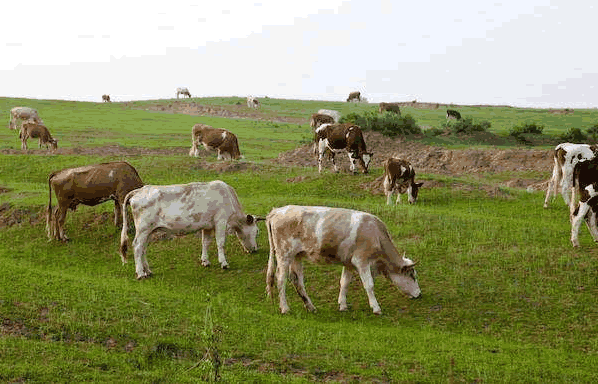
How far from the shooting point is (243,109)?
67438mm

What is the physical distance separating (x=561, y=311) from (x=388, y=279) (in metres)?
3.44

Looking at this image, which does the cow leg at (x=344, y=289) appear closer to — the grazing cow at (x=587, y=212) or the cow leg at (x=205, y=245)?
the cow leg at (x=205, y=245)

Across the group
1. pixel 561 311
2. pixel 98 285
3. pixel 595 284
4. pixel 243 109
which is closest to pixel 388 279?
pixel 561 311

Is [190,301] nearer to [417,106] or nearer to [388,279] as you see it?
[388,279]

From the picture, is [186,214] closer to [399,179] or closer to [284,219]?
[284,219]

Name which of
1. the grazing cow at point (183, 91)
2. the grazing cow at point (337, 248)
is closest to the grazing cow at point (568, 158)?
the grazing cow at point (337, 248)

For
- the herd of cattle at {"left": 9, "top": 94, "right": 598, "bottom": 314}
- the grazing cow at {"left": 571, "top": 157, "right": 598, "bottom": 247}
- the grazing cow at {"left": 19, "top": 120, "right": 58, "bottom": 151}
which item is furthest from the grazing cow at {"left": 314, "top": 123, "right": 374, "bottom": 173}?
the grazing cow at {"left": 19, "top": 120, "right": 58, "bottom": 151}

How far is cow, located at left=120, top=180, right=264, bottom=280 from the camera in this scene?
17.1 metres

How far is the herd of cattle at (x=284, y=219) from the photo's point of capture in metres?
13.9

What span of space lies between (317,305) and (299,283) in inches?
34.4

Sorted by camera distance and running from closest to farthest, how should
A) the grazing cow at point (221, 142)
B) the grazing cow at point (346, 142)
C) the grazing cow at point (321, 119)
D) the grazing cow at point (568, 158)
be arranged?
1. the grazing cow at point (568, 158)
2. the grazing cow at point (346, 142)
3. the grazing cow at point (221, 142)
4. the grazing cow at point (321, 119)

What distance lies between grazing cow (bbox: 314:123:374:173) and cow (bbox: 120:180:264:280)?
1059cm

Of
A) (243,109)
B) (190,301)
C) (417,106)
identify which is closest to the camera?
(190,301)

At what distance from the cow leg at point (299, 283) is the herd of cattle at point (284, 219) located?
2 centimetres
